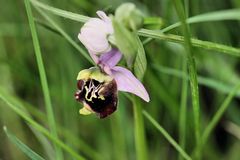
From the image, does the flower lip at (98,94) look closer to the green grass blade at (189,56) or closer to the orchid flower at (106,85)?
the orchid flower at (106,85)

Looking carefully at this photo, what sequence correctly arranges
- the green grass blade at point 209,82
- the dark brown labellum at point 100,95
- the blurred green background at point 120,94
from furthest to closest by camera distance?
the blurred green background at point 120,94
the green grass blade at point 209,82
the dark brown labellum at point 100,95

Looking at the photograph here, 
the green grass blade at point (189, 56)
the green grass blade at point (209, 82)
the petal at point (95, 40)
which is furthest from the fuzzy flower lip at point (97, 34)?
the green grass blade at point (209, 82)

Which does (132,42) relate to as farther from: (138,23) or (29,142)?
(29,142)

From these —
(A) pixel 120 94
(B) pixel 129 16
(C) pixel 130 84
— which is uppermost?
(B) pixel 129 16

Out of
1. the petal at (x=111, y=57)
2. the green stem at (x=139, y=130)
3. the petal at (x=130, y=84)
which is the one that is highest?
the petal at (x=111, y=57)

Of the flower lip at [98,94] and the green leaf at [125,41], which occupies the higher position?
the green leaf at [125,41]

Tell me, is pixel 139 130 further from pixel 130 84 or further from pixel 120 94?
pixel 120 94

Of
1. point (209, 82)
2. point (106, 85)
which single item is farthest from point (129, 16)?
point (209, 82)
